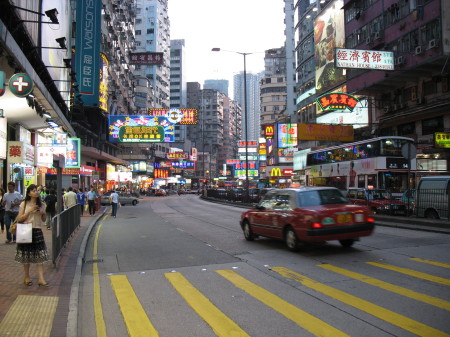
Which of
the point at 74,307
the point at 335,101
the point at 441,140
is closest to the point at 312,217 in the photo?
the point at 74,307

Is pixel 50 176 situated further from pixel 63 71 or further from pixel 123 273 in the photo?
pixel 123 273

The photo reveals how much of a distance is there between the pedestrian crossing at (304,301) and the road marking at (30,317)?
0.97 meters

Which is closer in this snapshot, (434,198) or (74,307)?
(74,307)

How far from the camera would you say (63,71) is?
87.9ft

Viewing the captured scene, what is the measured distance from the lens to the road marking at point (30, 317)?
4.68m

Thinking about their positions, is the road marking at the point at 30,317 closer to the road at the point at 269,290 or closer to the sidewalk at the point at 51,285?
the sidewalk at the point at 51,285

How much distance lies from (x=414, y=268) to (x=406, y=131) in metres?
26.1

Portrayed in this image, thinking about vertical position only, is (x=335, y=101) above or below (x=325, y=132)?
above

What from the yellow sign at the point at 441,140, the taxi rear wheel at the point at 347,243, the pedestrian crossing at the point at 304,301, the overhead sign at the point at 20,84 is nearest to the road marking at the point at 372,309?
the pedestrian crossing at the point at 304,301

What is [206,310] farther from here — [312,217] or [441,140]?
[441,140]

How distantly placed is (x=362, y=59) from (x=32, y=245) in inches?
869

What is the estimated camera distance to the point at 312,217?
909 centimetres

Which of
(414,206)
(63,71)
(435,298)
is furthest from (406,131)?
(435,298)

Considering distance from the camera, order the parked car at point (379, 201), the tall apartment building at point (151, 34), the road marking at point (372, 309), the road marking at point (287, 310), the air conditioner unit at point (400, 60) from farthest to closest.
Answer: the tall apartment building at point (151, 34) → the air conditioner unit at point (400, 60) → the parked car at point (379, 201) → the road marking at point (287, 310) → the road marking at point (372, 309)
